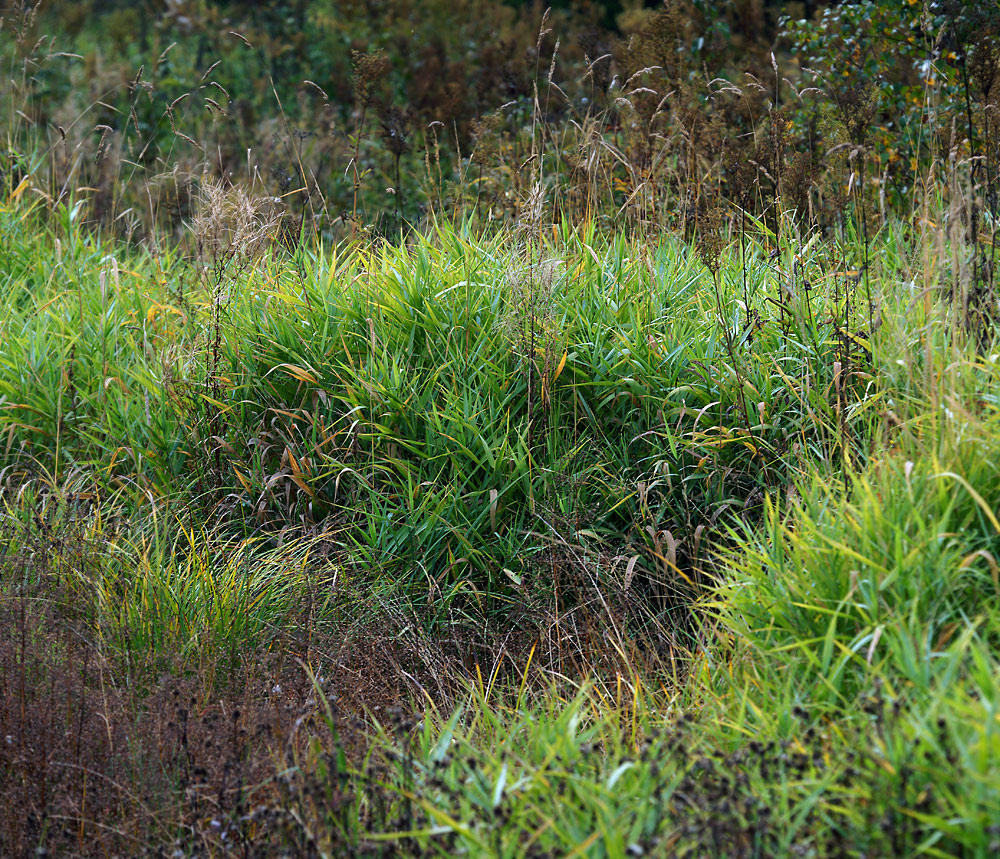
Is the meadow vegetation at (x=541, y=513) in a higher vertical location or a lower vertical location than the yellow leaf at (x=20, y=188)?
lower

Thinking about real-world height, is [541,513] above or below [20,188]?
below

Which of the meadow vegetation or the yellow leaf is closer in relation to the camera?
the meadow vegetation

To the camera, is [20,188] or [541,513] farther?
[20,188]

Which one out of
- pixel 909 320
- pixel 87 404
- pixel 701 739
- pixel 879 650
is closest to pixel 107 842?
pixel 701 739

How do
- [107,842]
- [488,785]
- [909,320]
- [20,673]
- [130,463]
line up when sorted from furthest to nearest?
1. [130,463]
2. [909,320]
3. [20,673]
4. [107,842]
5. [488,785]

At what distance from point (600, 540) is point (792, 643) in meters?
0.94

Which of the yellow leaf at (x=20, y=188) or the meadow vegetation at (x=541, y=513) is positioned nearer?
the meadow vegetation at (x=541, y=513)

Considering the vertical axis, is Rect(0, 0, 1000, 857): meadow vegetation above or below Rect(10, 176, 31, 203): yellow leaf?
below

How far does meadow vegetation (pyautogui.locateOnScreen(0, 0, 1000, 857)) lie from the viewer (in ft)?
6.65

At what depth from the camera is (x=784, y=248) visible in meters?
4.15

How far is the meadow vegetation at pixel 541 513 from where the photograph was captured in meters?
2.03

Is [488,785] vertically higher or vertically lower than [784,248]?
lower

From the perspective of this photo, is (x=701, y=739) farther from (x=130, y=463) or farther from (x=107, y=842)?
(x=130, y=463)

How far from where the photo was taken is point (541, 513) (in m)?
3.39
